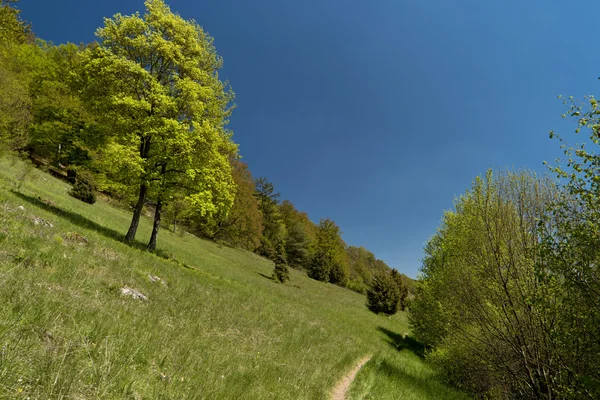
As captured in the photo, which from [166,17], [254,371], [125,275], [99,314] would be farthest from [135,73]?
[254,371]

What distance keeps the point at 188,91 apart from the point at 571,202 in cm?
1637

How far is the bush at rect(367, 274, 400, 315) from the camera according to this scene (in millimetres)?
36219

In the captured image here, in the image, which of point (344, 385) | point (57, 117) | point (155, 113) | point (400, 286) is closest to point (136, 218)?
point (155, 113)

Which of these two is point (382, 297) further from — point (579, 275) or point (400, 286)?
point (579, 275)

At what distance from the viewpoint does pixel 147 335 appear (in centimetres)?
520

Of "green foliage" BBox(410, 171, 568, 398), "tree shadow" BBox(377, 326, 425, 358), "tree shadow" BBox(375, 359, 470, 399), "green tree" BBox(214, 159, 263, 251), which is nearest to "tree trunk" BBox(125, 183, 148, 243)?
"tree shadow" BBox(375, 359, 470, 399)

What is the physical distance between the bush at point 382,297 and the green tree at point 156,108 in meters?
26.6

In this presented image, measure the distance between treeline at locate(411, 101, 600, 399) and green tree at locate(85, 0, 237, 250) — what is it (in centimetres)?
1243

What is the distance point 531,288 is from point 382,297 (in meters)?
29.8

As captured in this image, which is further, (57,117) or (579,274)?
(57,117)

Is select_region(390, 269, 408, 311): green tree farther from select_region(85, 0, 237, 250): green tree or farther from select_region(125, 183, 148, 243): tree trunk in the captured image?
select_region(125, 183, 148, 243): tree trunk

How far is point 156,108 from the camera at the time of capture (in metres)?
14.6

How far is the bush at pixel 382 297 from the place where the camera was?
1426 inches

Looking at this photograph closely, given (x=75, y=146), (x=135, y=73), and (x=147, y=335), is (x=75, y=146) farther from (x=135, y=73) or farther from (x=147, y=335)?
(x=147, y=335)
